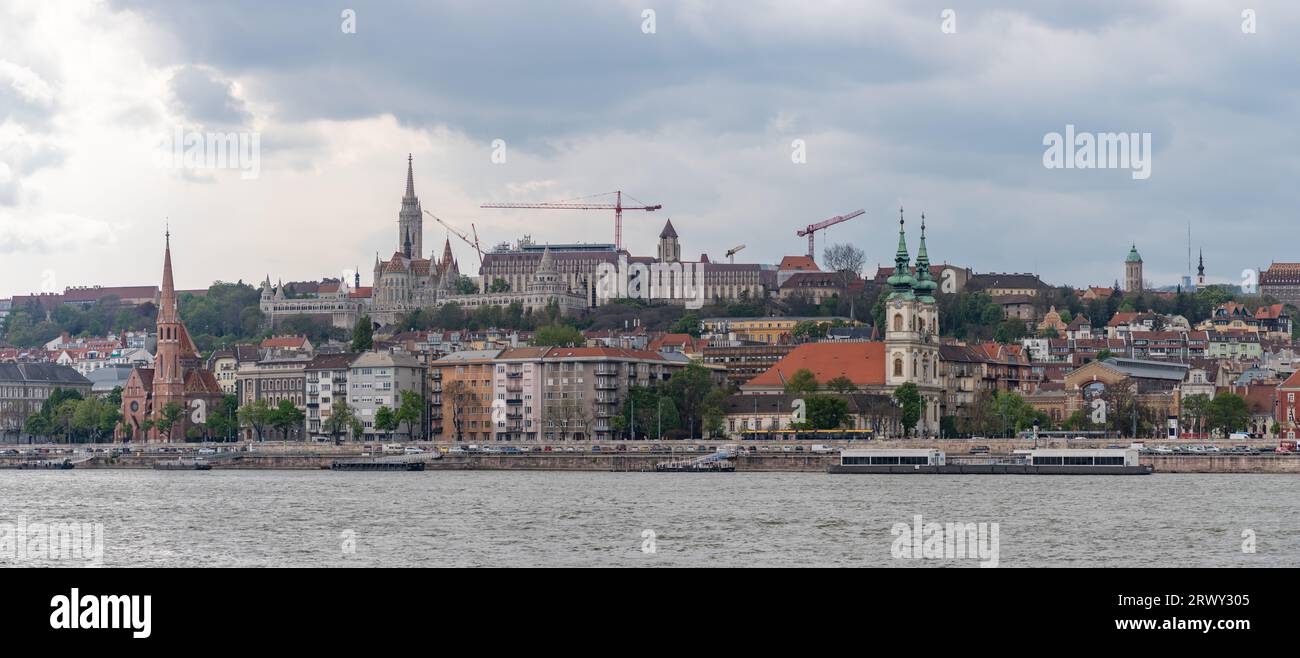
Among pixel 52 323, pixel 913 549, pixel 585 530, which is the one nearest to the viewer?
pixel 913 549

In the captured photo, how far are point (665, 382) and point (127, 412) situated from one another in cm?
3518

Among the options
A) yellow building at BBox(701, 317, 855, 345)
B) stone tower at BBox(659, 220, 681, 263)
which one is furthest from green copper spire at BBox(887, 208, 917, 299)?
stone tower at BBox(659, 220, 681, 263)

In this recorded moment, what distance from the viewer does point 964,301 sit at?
495ft

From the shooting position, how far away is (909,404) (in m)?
103

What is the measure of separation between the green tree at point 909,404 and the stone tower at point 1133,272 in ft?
253

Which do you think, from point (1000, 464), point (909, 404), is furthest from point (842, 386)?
point (1000, 464)

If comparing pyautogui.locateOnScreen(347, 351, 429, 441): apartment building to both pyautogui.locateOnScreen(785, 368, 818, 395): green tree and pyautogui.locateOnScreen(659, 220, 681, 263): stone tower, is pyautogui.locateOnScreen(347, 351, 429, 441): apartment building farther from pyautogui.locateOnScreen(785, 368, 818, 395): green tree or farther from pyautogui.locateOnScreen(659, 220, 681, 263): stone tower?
pyautogui.locateOnScreen(659, 220, 681, 263): stone tower

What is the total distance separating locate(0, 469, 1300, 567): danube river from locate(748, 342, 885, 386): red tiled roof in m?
38.2

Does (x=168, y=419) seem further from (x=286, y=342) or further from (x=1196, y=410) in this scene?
(x=1196, y=410)

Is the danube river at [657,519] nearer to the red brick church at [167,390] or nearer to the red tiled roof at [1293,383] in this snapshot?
the red tiled roof at [1293,383]
